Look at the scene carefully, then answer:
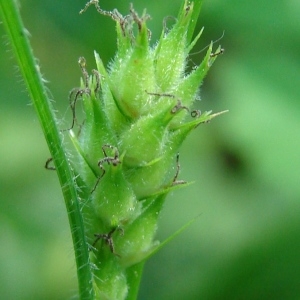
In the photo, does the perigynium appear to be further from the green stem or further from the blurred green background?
the blurred green background

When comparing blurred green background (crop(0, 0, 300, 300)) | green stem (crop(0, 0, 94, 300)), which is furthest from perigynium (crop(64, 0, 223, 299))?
blurred green background (crop(0, 0, 300, 300))

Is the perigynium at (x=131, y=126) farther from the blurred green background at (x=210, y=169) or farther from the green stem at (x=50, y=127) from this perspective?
the blurred green background at (x=210, y=169)

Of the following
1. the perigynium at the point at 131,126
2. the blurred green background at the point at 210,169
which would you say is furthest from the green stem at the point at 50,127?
the blurred green background at the point at 210,169

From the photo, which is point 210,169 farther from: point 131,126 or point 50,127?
point 50,127

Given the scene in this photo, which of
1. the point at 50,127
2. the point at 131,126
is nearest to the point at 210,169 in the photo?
the point at 131,126

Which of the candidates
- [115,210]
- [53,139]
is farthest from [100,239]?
[53,139]
